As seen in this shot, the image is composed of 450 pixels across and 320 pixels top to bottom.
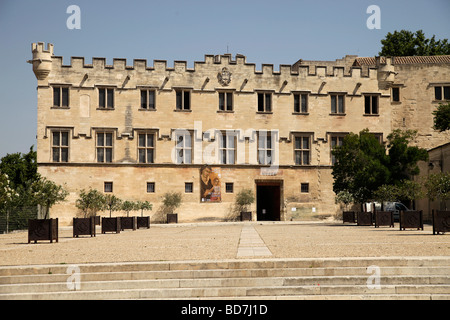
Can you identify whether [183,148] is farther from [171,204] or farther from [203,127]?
[171,204]

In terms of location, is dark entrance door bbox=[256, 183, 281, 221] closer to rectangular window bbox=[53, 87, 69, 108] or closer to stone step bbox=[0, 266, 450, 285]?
rectangular window bbox=[53, 87, 69, 108]

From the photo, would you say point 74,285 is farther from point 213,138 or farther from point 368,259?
point 213,138

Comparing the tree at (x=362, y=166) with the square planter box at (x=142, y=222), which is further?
the square planter box at (x=142, y=222)

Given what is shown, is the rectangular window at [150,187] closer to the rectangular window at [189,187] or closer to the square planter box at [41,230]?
the rectangular window at [189,187]

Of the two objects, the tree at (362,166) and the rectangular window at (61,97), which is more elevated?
the rectangular window at (61,97)

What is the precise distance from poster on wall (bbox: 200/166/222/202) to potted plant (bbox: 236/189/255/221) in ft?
4.98

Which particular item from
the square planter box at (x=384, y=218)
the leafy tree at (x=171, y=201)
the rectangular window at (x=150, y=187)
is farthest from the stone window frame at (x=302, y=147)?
the square planter box at (x=384, y=218)

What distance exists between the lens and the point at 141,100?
42.1 metres

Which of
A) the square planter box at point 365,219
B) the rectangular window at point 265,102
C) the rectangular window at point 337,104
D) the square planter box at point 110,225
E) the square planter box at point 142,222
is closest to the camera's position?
the square planter box at point 110,225

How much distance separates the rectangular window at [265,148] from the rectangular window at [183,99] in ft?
19.7

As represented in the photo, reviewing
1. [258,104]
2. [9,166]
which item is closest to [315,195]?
[258,104]

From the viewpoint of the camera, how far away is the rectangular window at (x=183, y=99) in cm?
4256

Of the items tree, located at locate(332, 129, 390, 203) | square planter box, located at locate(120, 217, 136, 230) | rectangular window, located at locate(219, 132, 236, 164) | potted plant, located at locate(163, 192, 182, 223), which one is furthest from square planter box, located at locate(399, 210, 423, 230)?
potted plant, located at locate(163, 192, 182, 223)

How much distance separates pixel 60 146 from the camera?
40.9 meters
